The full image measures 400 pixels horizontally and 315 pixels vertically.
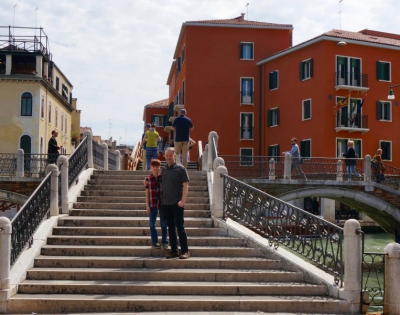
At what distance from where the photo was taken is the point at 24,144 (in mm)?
38031

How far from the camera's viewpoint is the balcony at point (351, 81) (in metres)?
32.5

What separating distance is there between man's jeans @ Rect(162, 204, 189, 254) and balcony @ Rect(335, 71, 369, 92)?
2531cm

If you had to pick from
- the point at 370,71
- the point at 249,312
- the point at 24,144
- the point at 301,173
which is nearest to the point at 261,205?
the point at 249,312

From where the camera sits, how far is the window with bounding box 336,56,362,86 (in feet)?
108

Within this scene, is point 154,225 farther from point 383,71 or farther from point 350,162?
point 383,71

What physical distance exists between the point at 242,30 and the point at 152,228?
→ 29764mm

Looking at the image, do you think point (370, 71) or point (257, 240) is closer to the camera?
point (257, 240)

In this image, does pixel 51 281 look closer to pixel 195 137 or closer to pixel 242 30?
pixel 195 137

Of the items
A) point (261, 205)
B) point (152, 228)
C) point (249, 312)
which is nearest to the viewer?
point (249, 312)

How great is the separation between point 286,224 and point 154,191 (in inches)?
95.0

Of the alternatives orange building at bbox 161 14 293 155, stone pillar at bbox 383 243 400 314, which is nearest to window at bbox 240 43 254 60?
orange building at bbox 161 14 293 155

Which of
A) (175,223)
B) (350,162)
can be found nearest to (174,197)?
(175,223)

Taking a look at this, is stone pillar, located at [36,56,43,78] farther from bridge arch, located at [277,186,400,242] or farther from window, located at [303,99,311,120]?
bridge arch, located at [277,186,400,242]

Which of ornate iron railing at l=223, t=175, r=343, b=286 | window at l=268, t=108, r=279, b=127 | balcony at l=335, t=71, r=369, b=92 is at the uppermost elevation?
balcony at l=335, t=71, r=369, b=92
